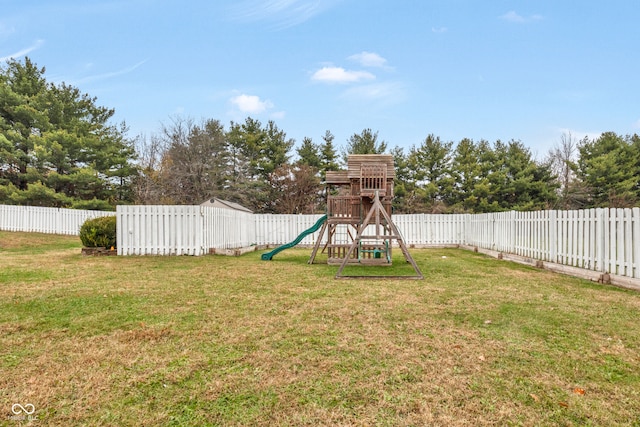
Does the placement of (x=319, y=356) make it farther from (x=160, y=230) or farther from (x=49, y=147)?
(x=49, y=147)

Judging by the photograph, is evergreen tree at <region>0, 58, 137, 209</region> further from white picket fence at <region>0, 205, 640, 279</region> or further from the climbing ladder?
the climbing ladder

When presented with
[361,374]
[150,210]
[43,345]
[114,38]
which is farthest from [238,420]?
[114,38]

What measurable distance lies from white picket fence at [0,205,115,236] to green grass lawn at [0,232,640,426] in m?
14.3

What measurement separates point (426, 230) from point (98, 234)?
44.8 ft

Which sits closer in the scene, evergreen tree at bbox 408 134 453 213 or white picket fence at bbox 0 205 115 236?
white picket fence at bbox 0 205 115 236

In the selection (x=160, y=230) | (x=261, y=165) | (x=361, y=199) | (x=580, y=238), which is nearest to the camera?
(x=580, y=238)

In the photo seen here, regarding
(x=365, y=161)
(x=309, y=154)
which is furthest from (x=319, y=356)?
(x=309, y=154)

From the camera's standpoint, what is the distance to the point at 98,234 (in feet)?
A: 34.5

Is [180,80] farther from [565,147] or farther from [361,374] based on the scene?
[565,147]

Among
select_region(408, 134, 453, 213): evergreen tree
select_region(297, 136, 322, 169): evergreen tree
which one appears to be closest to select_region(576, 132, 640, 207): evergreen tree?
select_region(408, 134, 453, 213): evergreen tree

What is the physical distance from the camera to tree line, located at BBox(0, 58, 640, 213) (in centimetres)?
2222

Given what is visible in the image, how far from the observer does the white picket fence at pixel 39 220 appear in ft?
55.4

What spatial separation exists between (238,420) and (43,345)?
2.32 meters

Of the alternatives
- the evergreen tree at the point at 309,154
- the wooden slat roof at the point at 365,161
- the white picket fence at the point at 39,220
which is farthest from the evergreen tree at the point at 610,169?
the white picket fence at the point at 39,220
